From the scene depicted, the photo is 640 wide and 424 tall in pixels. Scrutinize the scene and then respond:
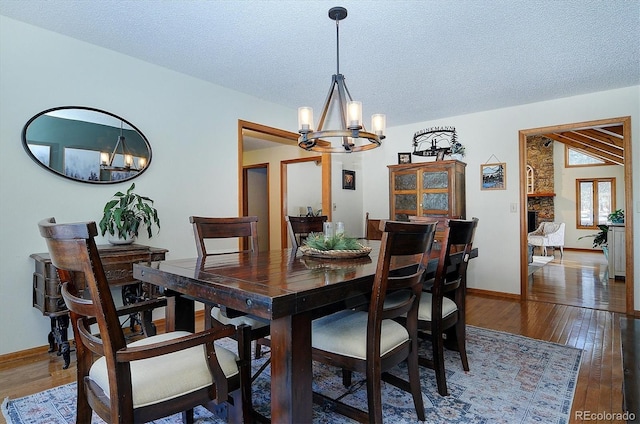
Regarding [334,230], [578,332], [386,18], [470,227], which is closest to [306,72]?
[386,18]

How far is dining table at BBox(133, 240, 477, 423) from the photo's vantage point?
3.84ft

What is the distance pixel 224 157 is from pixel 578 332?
12.4ft

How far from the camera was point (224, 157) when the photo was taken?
379cm

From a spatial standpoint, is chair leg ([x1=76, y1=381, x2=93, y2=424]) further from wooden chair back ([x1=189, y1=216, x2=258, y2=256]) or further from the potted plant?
the potted plant

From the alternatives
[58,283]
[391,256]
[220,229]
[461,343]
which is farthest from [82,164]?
[461,343]

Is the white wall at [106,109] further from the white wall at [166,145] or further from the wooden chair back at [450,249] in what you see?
the wooden chair back at [450,249]

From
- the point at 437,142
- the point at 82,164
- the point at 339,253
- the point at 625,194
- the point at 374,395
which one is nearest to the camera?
the point at 374,395

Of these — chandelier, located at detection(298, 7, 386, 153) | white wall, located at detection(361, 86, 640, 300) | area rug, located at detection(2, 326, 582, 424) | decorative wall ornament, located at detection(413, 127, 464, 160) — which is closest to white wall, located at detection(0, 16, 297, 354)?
area rug, located at detection(2, 326, 582, 424)

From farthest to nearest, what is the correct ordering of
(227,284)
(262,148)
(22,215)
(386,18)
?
(262,148) → (22,215) → (386,18) → (227,284)

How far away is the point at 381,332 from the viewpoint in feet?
5.10

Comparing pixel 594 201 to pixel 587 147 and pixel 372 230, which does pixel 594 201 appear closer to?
pixel 587 147

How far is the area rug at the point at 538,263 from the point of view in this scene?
6.28 metres

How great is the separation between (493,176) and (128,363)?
184 inches

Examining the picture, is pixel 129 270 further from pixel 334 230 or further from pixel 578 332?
pixel 578 332
